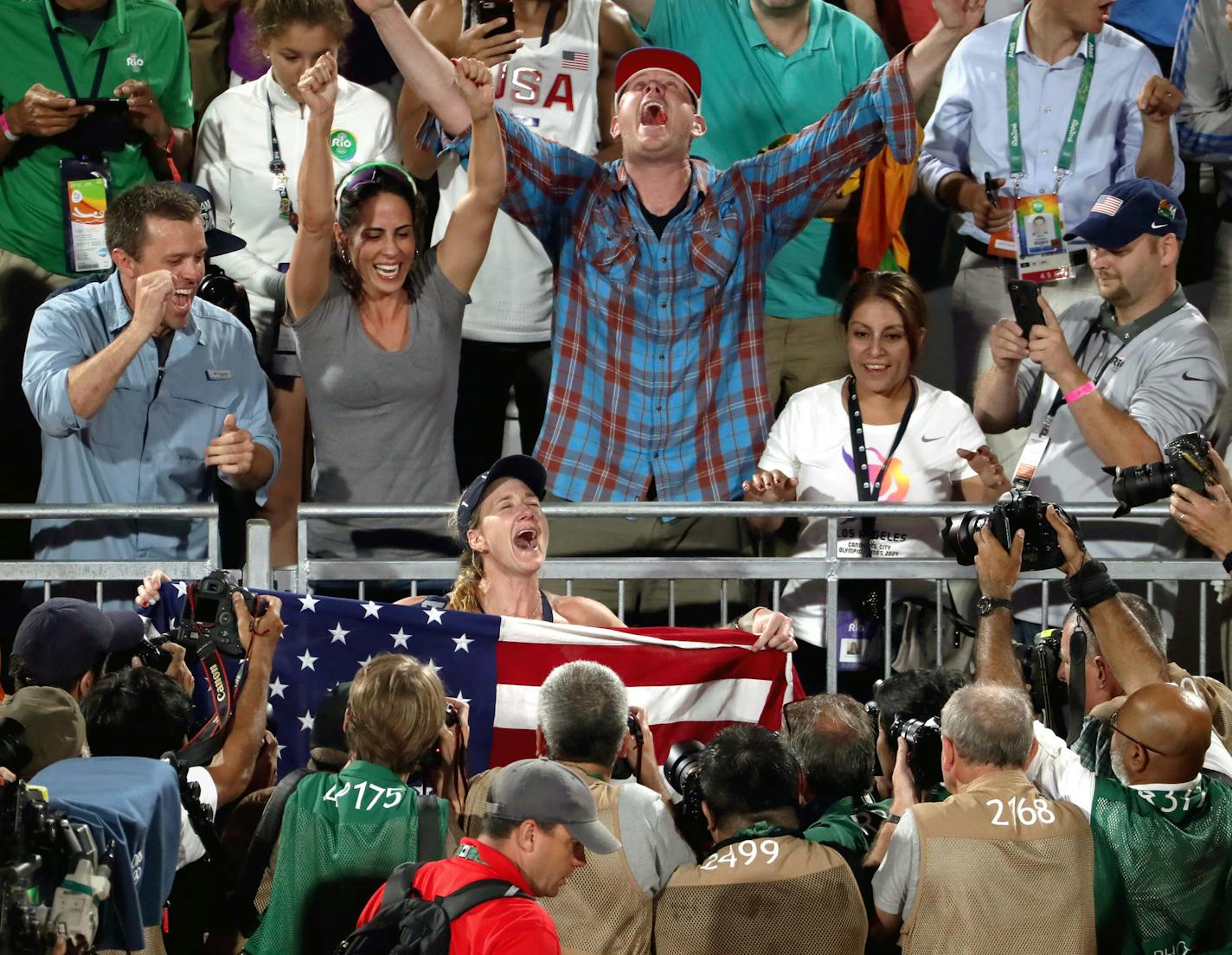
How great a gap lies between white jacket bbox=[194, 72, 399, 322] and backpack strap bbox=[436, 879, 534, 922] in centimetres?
412

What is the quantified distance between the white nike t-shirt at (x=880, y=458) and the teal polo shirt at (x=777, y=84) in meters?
0.96

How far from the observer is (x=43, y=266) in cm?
760

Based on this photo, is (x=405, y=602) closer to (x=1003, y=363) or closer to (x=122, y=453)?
(x=122, y=453)

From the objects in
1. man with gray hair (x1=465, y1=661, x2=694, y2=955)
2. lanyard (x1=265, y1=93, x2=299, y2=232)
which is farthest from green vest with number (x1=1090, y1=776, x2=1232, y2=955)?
lanyard (x1=265, y1=93, x2=299, y2=232)

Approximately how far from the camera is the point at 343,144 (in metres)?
7.73

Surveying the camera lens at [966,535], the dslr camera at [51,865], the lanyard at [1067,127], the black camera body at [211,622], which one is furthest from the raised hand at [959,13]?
the dslr camera at [51,865]

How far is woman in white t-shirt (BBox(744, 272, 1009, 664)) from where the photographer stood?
668 cm

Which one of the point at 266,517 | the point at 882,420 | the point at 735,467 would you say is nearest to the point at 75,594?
the point at 266,517

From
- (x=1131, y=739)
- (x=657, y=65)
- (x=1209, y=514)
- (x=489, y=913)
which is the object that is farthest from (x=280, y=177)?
(x=489, y=913)

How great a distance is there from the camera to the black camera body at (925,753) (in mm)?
4918

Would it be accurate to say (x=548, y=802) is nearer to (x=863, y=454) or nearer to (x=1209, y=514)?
(x=1209, y=514)

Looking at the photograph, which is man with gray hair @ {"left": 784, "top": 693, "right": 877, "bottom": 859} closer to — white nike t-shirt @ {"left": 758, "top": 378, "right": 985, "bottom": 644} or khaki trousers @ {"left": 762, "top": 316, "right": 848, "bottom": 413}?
white nike t-shirt @ {"left": 758, "top": 378, "right": 985, "bottom": 644}

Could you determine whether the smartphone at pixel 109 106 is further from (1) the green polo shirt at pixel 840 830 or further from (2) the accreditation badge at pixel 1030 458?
(1) the green polo shirt at pixel 840 830

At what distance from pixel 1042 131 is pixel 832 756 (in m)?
3.80
